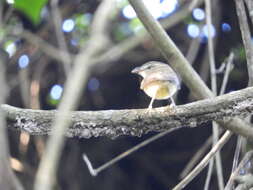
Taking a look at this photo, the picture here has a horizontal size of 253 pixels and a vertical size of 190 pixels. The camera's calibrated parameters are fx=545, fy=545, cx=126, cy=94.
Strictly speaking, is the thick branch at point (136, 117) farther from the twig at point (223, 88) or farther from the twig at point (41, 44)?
the twig at point (41, 44)

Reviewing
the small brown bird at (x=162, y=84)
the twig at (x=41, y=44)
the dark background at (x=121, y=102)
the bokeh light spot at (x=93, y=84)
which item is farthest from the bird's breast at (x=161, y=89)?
the bokeh light spot at (x=93, y=84)

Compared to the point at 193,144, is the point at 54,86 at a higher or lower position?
higher

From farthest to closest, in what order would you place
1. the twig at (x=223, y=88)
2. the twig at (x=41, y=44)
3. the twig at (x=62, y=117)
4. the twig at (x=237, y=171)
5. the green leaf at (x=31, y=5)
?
the twig at (x=41, y=44) → the green leaf at (x=31, y=5) → the twig at (x=223, y=88) → the twig at (x=237, y=171) → the twig at (x=62, y=117)

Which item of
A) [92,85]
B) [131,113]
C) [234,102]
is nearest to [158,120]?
[131,113]

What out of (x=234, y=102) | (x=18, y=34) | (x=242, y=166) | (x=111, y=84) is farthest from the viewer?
(x=111, y=84)

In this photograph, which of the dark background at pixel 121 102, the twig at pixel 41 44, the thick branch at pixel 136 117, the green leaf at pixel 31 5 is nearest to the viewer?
the thick branch at pixel 136 117

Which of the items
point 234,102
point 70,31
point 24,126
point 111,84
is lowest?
point 234,102

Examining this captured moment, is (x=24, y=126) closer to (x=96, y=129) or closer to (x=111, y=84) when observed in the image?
(x=96, y=129)

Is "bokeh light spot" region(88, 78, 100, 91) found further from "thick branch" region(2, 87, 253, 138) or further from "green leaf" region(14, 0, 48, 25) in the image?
"thick branch" region(2, 87, 253, 138)

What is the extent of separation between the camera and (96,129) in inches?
60.1

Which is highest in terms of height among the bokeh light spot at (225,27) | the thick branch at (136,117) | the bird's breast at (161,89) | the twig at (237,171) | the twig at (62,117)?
the bokeh light spot at (225,27)

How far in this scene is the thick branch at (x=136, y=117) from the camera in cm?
149

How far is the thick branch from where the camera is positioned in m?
1.49

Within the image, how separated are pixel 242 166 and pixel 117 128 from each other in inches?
20.1
